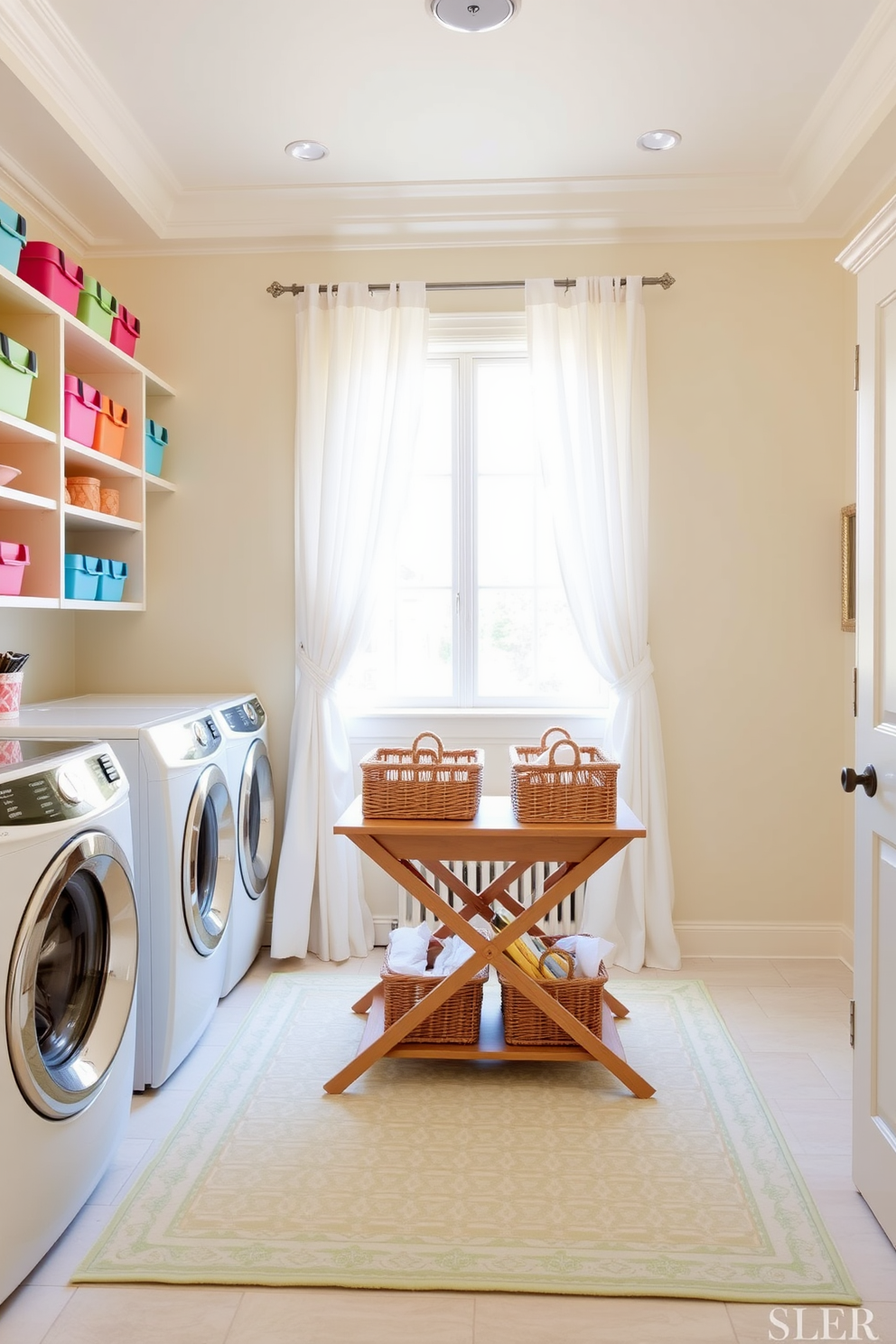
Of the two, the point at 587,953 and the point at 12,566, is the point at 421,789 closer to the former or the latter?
the point at 587,953

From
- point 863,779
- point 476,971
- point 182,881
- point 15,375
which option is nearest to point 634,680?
point 476,971

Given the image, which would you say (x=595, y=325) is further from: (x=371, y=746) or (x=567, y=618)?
(x=371, y=746)

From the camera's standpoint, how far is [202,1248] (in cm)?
187

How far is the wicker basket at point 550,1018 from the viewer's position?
8.31ft

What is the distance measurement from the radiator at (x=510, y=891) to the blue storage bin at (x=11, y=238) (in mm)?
2347

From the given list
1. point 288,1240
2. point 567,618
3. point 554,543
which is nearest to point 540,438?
point 554,543

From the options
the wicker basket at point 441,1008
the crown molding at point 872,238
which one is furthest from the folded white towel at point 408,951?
the crown molding at point 872,238

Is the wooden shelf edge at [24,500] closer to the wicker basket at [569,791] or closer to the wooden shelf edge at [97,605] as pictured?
the wooden shelf edge at [97,605]

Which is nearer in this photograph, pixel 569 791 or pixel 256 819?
pixel 569 791

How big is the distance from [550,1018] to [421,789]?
2.38ft

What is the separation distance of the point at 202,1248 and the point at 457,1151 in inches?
24.1

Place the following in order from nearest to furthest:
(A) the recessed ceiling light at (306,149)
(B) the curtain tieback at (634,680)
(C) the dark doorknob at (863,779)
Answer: (C) the dark doorknob at (863,779), (A) the recessed ceiling light at (306,149), (B) the curtain tieback at (634,680)

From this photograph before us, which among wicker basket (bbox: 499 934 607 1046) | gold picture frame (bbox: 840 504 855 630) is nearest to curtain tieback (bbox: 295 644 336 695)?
wicker basket (bbox: 499 934 607 1046)

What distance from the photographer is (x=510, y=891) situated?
11.8ft
